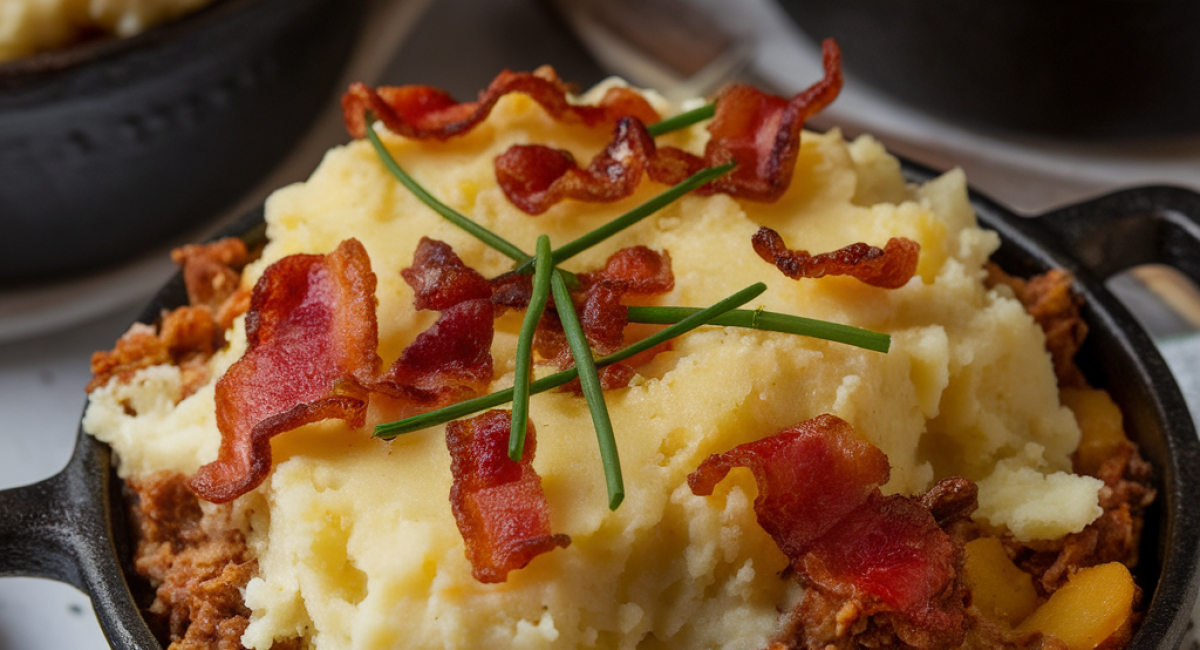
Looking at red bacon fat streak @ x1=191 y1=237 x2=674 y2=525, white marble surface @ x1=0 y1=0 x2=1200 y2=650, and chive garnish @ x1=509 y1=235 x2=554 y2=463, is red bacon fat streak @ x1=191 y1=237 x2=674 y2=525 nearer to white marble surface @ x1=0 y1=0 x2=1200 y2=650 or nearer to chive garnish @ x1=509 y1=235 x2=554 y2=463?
chive garnish @ x1=509 y1=235 x2=554 y2=463

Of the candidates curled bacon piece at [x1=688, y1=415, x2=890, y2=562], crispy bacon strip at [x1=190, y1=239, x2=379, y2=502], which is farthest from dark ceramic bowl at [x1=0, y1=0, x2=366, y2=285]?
curled bacon piece at [x1=688, y1=415, x2=890, y2=562]

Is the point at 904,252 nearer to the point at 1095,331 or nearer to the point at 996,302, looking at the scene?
the point at 996,302

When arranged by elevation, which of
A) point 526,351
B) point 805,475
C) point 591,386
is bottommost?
point 805,475

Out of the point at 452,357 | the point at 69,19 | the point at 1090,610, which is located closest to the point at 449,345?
the point at 452,357

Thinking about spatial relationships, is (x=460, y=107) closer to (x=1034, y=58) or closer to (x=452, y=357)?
(x=452, y=357)

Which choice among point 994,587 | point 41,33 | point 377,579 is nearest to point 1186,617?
point 994,587

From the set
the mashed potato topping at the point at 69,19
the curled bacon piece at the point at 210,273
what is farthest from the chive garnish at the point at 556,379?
the mashed potato topping at the point at 69,19
